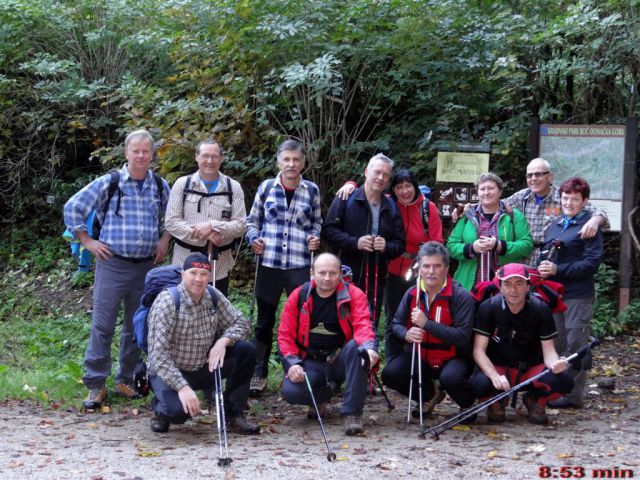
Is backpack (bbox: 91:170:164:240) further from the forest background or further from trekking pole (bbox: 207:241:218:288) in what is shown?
the forest background

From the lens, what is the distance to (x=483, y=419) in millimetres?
6078

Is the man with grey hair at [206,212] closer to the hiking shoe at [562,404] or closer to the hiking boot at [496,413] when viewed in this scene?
the hiking boot at [496,413]

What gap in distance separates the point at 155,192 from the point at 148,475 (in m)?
2.67

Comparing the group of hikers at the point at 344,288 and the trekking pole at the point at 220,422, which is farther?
the group of hikers at the point at 344,288

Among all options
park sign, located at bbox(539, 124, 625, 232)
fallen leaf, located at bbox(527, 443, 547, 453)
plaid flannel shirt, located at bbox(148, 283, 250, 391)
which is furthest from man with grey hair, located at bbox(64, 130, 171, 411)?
park sign, located at bbox(539, 124, 625, 232)

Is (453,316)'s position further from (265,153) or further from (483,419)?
(265,153)

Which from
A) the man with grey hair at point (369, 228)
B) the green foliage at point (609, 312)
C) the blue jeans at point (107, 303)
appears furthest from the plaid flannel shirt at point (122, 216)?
the green foliage at point (609, 312)

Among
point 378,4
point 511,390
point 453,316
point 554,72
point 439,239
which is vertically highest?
point 378,4

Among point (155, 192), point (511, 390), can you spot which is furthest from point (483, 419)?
point (155, 192)

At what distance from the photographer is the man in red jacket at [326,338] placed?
5.77 m

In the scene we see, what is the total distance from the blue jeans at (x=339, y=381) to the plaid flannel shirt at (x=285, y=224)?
976 millimetres

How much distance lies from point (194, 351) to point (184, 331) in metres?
0.19
